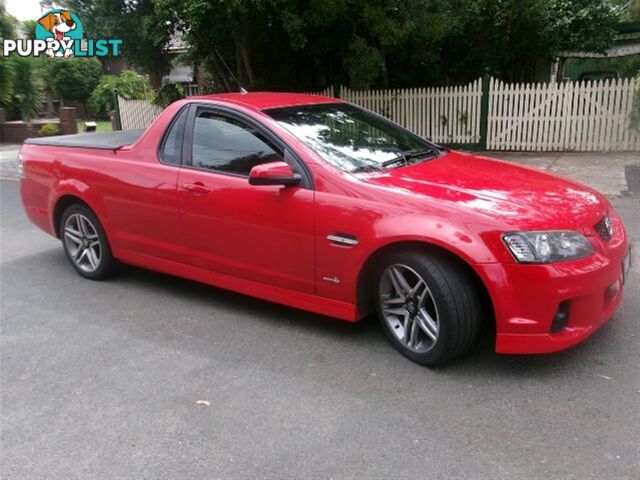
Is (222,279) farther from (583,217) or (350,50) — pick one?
(350,50)

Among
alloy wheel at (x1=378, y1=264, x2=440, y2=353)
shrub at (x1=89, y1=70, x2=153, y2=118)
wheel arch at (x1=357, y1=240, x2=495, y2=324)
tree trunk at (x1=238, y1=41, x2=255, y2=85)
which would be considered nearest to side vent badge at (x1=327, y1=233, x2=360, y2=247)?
wheel arch at (x1=357, y1=240, x2=495, y2=324)

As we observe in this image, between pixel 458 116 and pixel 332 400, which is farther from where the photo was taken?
pixel 458 116

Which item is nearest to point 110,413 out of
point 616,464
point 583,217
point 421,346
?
point 421,346

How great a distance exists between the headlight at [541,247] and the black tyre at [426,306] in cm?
35

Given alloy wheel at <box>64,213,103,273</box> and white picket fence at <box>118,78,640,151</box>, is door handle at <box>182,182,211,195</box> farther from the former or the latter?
white picket fence at <box>118,78,640,151</box>

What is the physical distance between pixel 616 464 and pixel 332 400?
143 cm

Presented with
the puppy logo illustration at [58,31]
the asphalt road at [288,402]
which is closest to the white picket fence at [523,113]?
the asphalt road at [288,402]

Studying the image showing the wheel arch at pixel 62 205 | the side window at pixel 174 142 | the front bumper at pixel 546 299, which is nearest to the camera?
the front bumper at pixel 546 299

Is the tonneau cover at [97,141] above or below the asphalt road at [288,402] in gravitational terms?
above

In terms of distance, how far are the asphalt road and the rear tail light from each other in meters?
0.34

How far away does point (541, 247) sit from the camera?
3215mm

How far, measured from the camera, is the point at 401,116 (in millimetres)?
13352

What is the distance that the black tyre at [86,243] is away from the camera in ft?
17.6

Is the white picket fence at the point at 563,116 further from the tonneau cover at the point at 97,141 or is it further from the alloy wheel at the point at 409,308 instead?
the alloy wheel at the point at 409,308
